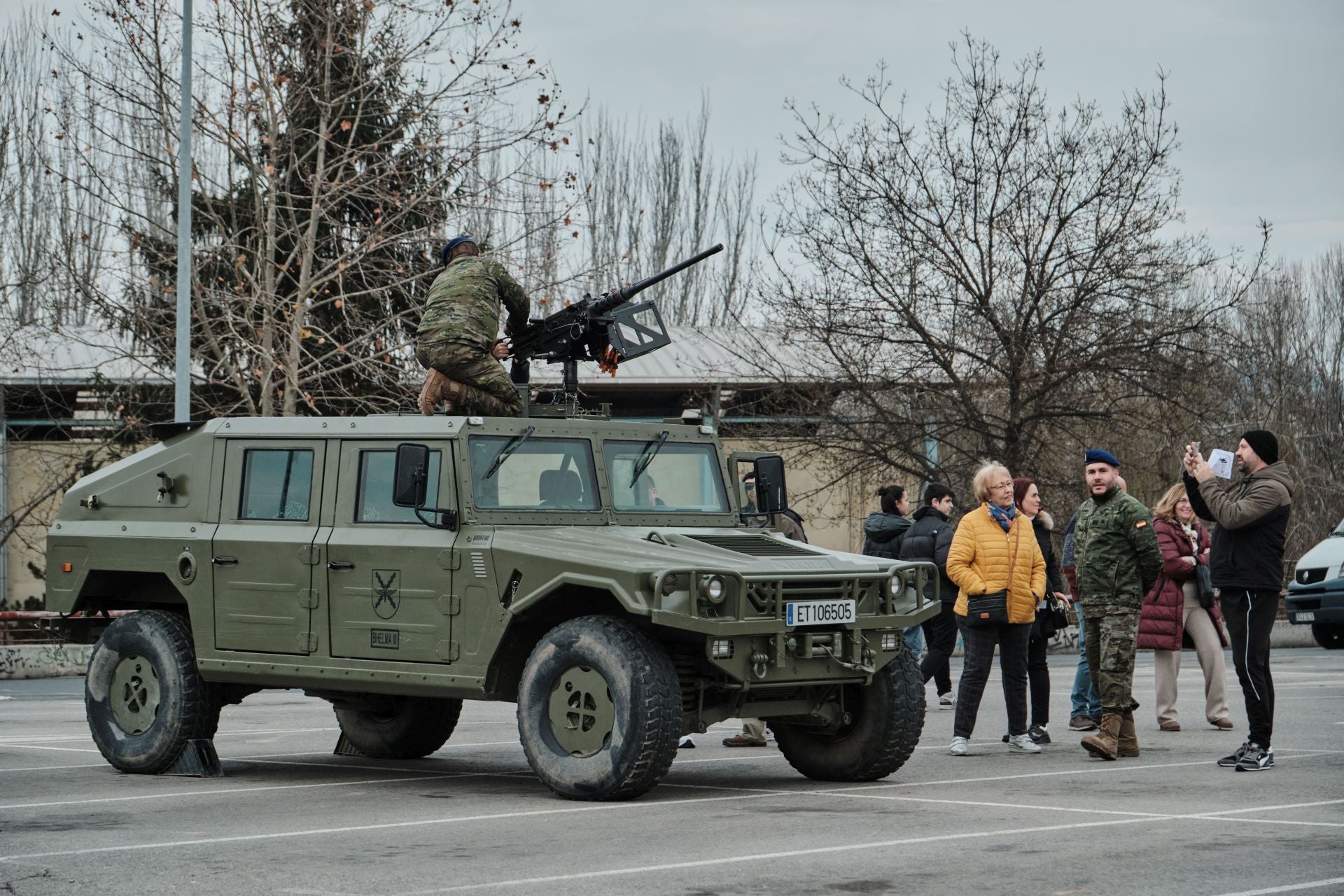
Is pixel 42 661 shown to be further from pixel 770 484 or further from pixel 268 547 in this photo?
pixel 770 484

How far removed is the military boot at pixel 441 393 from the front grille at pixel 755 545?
5.86 ft

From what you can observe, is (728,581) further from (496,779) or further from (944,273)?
(944,273)

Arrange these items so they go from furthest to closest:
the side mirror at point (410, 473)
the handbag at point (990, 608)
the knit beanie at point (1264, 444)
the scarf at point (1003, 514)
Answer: the scarf at point (1003, 514)
the handbag at point (990, 608)
the knit beanie at point (1264, 444)
the side mirror at point (410, 473)

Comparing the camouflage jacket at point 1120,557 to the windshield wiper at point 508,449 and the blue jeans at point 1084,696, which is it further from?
the windshield wiper at point 508,449

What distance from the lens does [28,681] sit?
2164cm

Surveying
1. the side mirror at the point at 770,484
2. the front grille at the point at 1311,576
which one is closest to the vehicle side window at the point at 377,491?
the side mirror at the point at 770,484

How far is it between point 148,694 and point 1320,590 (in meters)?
17.0

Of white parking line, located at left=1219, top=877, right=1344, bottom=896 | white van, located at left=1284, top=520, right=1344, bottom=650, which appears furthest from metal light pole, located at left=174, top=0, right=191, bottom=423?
white parking line, located at left=1219, top=877, right=1344, bottom=896

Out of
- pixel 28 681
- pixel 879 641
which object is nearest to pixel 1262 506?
pixel 879 641

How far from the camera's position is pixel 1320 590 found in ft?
77.9

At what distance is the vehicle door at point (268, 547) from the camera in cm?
1061

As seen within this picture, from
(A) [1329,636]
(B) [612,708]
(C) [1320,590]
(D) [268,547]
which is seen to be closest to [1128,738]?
(B) [612,708]

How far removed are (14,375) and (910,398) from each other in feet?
46.3

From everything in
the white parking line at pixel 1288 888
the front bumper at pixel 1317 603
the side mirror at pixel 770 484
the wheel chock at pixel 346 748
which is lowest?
the wheel chock at pixel 346 748
